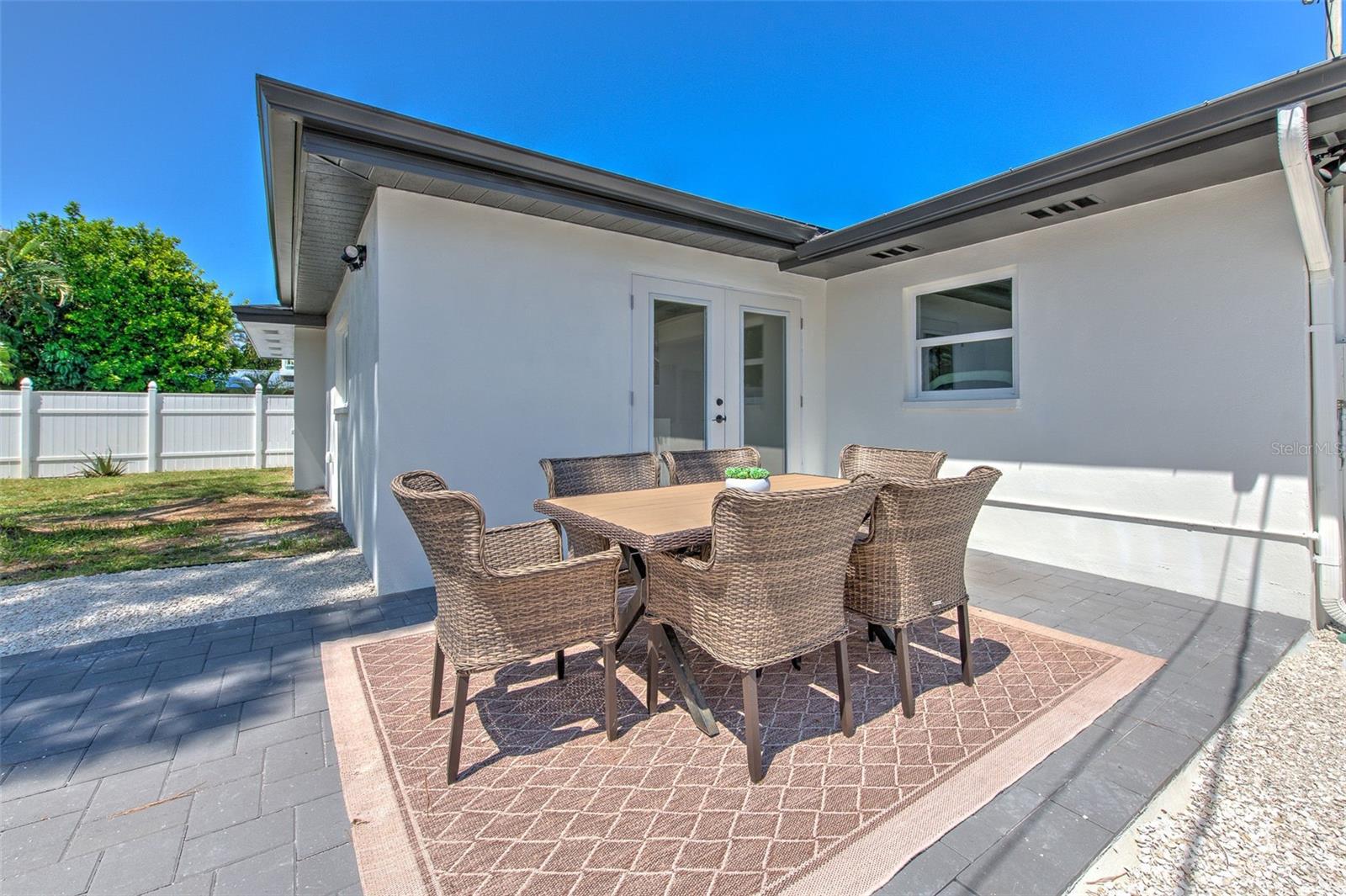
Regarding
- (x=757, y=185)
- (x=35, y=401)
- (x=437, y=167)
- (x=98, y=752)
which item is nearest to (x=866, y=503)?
(x=98, y=752)

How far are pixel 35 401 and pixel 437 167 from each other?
1244 cm

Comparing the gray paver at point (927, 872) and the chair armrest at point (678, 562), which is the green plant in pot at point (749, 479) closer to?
the chair armrest at point (678, 562)

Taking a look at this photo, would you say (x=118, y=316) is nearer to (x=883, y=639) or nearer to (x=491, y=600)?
(x=491, y=600)

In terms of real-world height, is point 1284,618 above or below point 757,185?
below

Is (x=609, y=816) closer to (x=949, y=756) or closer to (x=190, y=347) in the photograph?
(x=949, y=756)

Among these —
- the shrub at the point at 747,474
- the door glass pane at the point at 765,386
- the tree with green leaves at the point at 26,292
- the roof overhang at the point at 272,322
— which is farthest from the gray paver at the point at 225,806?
the tree with green leaves at the point at 26,292

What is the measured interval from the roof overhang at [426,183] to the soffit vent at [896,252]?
2.09ft

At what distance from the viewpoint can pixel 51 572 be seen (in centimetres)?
439

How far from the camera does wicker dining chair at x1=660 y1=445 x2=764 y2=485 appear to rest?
3766mm

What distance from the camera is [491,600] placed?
1.90 meters

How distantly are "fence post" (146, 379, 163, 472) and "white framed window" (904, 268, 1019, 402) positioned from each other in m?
14.0

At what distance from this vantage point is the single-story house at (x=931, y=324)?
328 centimetres

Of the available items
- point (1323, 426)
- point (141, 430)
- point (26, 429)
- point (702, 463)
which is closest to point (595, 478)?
point (702, 463)

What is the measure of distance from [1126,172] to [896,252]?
1.85 metres
